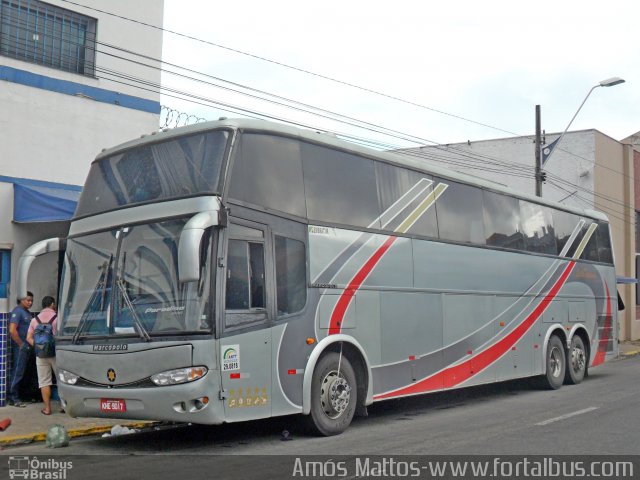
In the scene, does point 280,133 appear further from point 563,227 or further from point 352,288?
point 563,227

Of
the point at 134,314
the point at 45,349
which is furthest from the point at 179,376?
the point at 45,349

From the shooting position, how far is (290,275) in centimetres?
951

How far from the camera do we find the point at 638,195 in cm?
3506

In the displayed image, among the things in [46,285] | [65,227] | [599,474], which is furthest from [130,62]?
[599,474]

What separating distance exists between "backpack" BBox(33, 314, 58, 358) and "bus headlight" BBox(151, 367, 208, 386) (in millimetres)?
3948

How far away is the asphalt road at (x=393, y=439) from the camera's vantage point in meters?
8.13

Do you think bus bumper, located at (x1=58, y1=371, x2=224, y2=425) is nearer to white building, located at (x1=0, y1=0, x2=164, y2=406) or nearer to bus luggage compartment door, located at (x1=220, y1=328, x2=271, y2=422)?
bus luggage compartment door, located at (x1=220, y1=328, x2=271, y2=422)

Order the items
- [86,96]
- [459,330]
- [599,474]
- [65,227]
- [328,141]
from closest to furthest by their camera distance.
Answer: [599,474], [328,141], [459,330], [65,227], [86,96]

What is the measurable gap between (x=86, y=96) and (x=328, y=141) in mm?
6460

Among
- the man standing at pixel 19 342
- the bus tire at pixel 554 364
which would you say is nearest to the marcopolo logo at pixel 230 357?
the man standing at pixel 19 342

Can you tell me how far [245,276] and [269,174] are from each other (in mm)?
1397

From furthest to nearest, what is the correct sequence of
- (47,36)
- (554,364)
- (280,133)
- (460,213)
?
(554,364)
(47,36)
(460,213)
(280,133)

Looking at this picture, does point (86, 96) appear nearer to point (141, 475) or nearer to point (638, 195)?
point (141, 475)

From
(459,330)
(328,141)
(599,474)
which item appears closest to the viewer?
(599,474)
